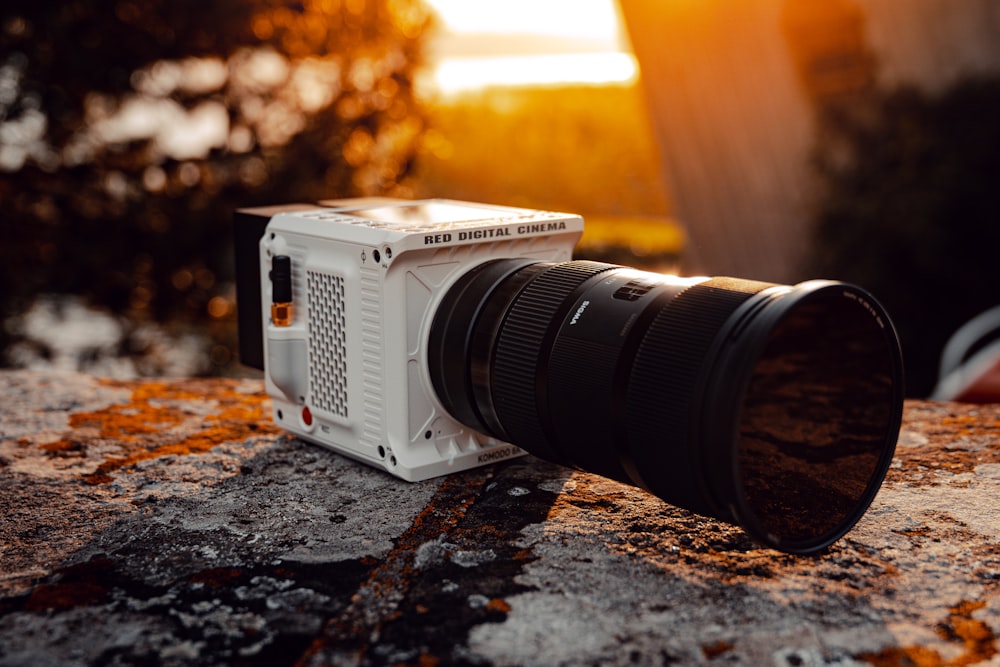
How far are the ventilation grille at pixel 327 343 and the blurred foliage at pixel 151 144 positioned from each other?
3.08 metres

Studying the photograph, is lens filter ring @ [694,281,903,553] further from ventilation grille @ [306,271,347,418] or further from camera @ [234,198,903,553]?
ventilation grille @ [306,271,347,418]

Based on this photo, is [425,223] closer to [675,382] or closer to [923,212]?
[675,382]

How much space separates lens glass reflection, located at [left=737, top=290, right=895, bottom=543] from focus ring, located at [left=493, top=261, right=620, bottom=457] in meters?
0.36

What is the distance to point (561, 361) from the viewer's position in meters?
1.62

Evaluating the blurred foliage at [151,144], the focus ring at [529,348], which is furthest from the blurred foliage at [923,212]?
the focus ring at [529,348]

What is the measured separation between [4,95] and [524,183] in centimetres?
584

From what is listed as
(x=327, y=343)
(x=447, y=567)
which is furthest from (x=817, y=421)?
(x=327, y=343)

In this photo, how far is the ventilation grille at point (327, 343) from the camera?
77.5 inches

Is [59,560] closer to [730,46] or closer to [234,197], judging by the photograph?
[234,197]

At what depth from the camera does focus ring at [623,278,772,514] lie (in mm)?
1386

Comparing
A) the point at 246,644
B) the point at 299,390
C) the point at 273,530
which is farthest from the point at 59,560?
the point at 299,390

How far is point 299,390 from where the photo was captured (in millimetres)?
2100

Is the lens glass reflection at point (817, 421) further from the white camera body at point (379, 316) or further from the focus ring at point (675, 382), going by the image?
the white camera body at point (379, 316)

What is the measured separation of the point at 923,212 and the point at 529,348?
4764 mm
